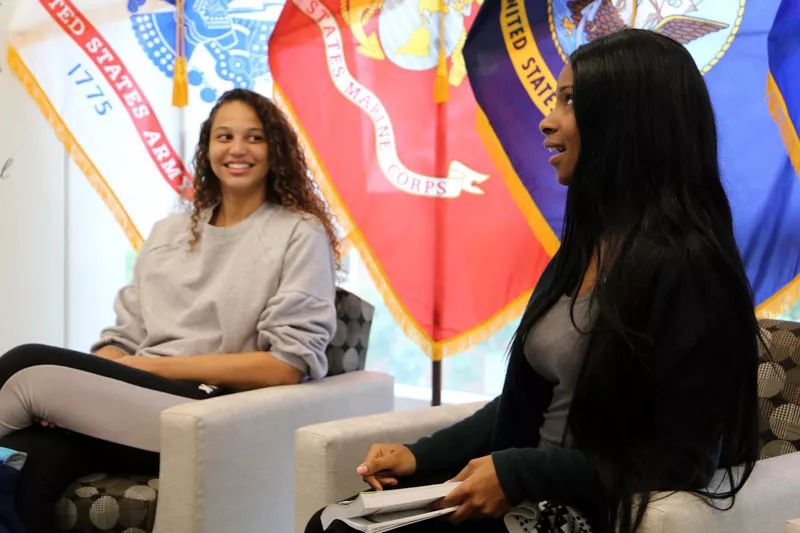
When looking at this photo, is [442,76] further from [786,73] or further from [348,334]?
[786,73]

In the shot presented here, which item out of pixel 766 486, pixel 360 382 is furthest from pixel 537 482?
pixel 360 382

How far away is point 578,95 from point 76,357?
122 cm

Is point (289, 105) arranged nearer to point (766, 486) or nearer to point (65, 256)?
point (65, 256)

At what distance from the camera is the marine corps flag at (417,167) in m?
2.42

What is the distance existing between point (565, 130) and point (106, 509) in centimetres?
117

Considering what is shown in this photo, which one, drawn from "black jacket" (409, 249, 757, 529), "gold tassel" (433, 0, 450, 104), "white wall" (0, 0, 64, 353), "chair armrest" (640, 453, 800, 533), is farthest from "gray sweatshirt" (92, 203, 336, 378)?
"white wall" (0, 0, 64, 353)

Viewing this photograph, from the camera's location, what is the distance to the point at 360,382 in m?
2.17

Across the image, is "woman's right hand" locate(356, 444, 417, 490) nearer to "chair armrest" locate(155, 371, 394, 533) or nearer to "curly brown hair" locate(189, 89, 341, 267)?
"chair armrest" locate(155, 371, 394, 533)

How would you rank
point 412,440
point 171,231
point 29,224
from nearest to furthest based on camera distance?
point 412,440
point 171,231
point 29,224

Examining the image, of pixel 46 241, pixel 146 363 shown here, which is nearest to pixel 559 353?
pixel 146 363

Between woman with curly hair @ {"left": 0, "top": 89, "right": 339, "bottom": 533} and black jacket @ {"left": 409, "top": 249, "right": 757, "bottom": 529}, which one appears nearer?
black jacket @ {"left": 409, "top": 249, "right": 757, "bottom": 529}

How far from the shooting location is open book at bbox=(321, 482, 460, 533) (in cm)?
113

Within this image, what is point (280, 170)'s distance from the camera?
7.46 feet

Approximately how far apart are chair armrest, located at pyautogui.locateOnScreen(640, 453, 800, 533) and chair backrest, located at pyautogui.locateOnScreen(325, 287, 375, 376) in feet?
3.87
